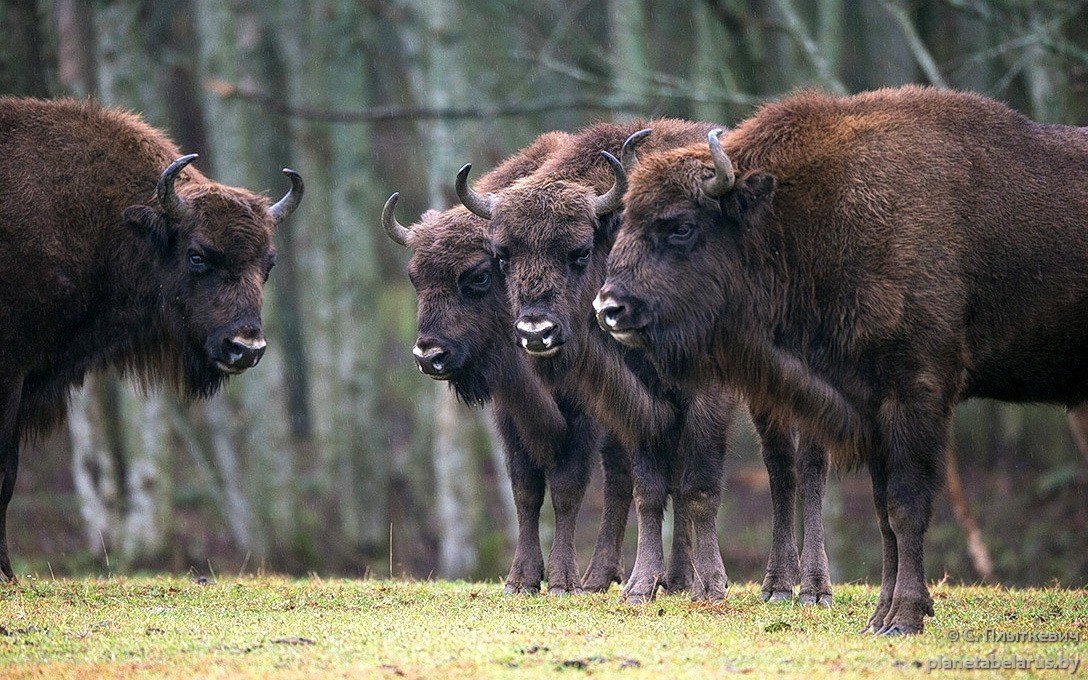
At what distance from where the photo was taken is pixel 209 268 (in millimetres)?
10352

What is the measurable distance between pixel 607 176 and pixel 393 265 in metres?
24.4

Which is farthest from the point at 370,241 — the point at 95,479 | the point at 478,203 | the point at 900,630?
Answer: the point at 900,630

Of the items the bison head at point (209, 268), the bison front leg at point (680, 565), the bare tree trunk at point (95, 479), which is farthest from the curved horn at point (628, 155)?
the bare tree trunk at point (95, 479)

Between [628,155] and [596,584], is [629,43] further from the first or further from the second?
[596,584]

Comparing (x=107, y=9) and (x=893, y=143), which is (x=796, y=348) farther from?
(x=107, y=9)

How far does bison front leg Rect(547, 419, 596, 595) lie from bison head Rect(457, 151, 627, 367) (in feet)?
3.19

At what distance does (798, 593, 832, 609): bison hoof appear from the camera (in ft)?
31.1

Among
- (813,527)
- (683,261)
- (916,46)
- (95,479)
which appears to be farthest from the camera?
(95,479)

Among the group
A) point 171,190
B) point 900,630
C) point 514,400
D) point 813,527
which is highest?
point 171,190

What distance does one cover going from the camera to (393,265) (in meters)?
34.0

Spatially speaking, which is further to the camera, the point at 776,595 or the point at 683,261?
the point at 776,595

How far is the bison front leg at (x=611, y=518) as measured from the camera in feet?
32.8

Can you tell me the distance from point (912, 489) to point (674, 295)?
5.95 ft

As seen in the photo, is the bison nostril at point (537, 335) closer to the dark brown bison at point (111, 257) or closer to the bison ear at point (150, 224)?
the dark brown bison at point (111, 257)
